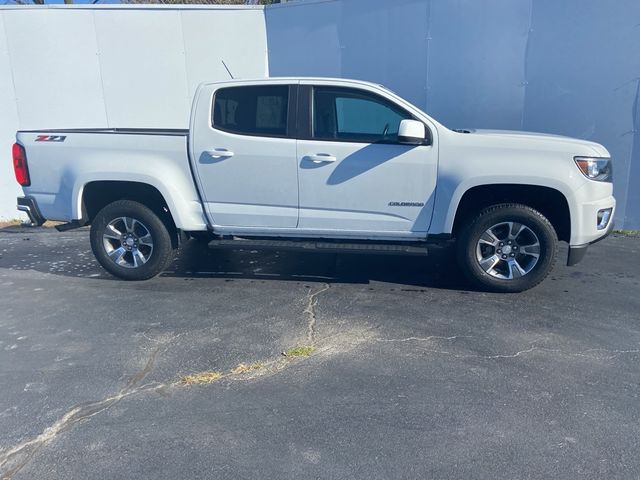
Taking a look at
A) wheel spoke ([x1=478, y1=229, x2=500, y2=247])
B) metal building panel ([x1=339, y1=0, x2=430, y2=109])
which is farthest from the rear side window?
metal building panel ([x1=339, y1=0, x2=430, y2=109])

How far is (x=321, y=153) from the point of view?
15.5ft

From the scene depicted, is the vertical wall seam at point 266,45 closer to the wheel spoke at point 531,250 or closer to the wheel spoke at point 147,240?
the wheel spoke at point 147,240

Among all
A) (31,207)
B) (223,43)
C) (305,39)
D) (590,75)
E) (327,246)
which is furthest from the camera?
(223,43)

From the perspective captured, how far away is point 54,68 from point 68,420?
24.2 ft

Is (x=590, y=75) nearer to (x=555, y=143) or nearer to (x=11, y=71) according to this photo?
(x=555, y=143)

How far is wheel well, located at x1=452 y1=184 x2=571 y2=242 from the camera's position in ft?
15.2

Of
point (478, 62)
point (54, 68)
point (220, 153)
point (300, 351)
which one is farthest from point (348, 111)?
point (54, 68)

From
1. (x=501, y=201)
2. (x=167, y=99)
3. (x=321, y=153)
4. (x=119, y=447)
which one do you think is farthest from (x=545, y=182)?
(x=167, y=99)

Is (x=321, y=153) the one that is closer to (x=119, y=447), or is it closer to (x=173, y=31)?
(x=119, y=447)

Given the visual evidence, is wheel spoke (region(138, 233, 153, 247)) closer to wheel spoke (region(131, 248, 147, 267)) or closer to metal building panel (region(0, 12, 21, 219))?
wheel spoke (region(131, 248, 147, 267))

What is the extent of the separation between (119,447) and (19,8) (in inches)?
329

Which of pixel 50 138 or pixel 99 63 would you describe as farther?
pixel 99 63

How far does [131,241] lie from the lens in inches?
207

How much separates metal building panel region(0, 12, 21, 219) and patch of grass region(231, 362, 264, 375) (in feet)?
24.2
